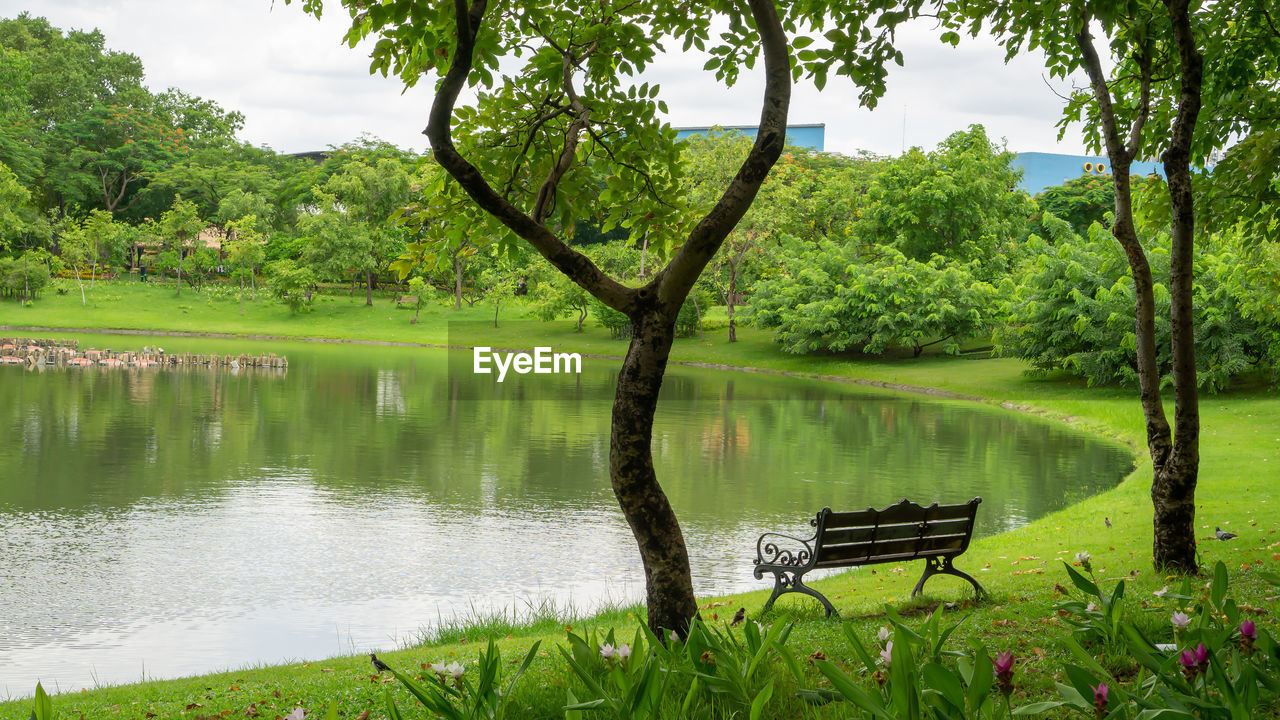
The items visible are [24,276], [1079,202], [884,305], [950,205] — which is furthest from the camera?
[1079,202]

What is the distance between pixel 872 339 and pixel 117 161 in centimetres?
5685

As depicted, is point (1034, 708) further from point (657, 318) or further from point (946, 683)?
point (657, 318)

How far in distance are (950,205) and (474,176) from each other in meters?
49.0

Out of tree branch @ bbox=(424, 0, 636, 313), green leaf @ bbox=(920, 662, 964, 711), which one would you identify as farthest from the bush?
green leaf @ bbox=(920, 662, 964, 711)

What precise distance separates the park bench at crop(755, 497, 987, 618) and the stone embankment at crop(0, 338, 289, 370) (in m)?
Answer: 31.7

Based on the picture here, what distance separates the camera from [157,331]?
54375 mm

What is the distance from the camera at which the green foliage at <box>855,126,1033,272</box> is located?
50594 millimetres

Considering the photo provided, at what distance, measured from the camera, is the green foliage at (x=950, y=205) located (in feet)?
166

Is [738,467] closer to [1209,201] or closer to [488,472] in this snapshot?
[488,472]

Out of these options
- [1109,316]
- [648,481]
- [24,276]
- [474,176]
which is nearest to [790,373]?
[1109,316]

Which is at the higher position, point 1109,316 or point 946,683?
point 1109,316

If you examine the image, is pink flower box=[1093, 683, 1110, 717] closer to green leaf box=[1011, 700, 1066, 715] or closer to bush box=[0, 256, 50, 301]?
green leaf box=[1011, 700, 1066, 715]

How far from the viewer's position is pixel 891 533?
8102 millimetres

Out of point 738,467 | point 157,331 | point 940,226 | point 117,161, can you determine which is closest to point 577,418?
point 738,467
